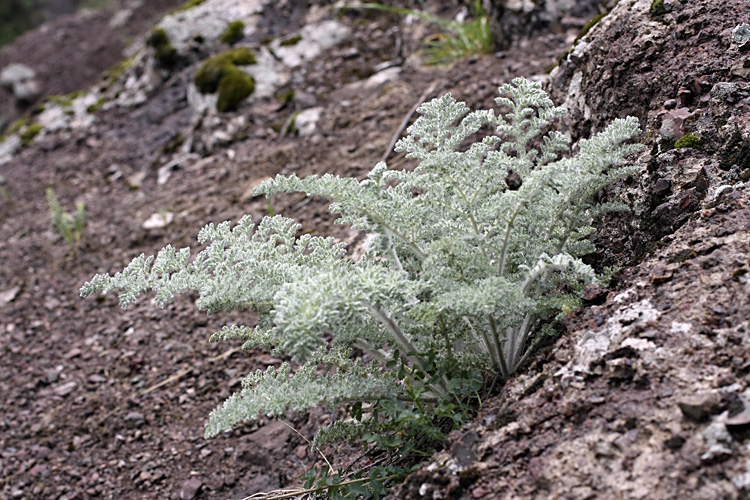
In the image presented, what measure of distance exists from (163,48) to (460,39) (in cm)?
444

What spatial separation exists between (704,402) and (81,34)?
614 inches

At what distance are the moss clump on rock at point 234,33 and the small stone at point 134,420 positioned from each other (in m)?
5.52

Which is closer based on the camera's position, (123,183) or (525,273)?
(525,273)

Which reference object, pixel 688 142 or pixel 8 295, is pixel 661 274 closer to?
pixel 688 142

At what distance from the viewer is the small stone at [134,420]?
11.3 ft

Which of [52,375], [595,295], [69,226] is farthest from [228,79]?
[595,295]

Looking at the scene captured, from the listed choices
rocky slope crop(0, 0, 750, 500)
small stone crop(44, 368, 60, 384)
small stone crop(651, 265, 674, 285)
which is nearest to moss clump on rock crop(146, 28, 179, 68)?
rocky slope crop(0, 0, 750, 500)

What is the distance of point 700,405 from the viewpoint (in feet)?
4.65

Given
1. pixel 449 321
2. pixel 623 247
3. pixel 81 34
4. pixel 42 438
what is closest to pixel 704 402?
pixel 449 321

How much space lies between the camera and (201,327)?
13.1 feet

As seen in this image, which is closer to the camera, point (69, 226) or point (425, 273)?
point (425, 273)

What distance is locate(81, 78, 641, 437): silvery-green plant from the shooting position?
177cm

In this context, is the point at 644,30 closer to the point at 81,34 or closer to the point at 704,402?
the point at 704,402

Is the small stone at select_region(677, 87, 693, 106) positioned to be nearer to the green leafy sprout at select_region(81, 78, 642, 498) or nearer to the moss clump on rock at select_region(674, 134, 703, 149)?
the moss clump on rock at select_region(674, 134, 703, 149)
